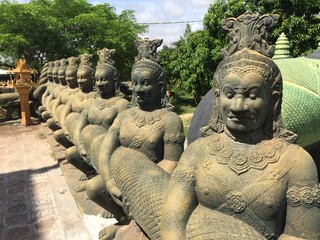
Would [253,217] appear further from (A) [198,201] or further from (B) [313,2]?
(B) [313,2]

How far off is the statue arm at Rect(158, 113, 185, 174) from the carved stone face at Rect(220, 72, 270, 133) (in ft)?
3.85

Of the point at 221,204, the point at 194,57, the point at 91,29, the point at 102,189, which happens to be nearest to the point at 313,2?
the point at 194,57

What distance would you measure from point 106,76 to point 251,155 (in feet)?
8.07

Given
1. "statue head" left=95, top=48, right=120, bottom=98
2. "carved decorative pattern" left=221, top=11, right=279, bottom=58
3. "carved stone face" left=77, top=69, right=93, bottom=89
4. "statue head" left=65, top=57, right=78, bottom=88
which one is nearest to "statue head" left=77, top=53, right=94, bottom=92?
"carved stone face" left=77, top=69, right=93, bottom=89

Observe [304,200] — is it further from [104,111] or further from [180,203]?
[104,111]

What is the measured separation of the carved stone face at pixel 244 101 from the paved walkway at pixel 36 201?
2.80 meters

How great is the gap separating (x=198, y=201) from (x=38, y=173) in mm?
5309

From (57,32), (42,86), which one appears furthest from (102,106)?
(57,32)

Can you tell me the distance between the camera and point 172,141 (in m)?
2.93

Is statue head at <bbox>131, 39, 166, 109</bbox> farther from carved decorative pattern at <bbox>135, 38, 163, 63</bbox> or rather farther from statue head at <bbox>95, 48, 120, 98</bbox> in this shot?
statue head at <bbox>95, 48, 120, 98</bbox>

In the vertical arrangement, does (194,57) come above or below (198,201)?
above

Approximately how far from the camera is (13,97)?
12.3 m

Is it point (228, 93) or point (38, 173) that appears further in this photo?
point (38, 173)

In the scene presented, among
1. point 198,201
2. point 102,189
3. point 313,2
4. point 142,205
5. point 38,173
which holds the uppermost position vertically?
point 313,2
